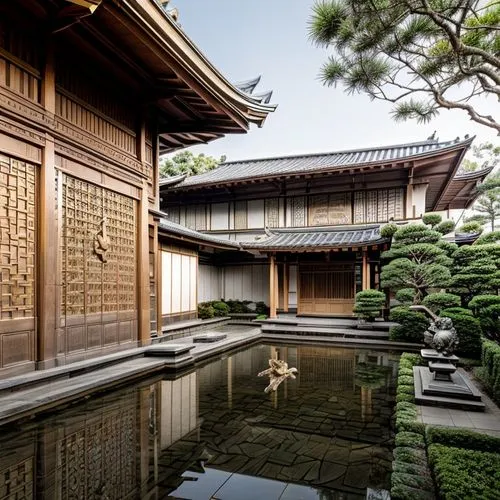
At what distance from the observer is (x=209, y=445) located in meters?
3.76

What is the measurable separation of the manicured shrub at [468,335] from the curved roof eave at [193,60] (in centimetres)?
696

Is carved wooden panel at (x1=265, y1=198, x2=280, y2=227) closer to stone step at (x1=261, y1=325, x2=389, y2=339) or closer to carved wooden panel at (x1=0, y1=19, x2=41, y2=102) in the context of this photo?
stone step at (x1=261, y1=325, x2=389, y2=339)

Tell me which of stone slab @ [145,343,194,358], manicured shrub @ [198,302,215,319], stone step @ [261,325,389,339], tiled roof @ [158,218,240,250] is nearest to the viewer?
stone slab @ [145,343,194,358]

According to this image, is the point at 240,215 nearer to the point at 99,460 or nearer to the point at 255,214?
the point at 255,214

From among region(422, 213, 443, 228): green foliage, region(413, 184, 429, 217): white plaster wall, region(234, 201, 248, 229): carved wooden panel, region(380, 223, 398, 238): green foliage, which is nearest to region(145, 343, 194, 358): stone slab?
region(380, 223, 398, 238): green foliage

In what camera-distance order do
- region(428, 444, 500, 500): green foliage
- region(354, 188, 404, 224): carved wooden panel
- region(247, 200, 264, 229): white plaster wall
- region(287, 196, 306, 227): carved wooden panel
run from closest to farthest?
region(428, 444, 500, 500): green foliage, region(354, 188, 404, 224): carved wooden panel, region(287, 196, 306, 227): carved wooden panel, region(247, 200, 264, 229): white plaster wall

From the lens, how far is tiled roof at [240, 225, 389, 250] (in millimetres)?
12766

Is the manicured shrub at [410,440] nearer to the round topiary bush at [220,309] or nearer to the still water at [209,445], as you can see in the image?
the still water at [209,445]

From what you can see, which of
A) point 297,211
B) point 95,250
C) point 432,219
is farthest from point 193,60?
point 297,211

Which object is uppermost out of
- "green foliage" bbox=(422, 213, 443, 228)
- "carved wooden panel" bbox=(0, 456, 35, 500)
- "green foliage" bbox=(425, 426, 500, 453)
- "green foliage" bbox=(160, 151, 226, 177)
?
"green foliage" bbox=(160, 151, 226, 177)

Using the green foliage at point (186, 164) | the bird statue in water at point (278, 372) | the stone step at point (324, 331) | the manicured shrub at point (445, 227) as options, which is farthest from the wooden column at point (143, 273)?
the green foliage at point (186, 164)

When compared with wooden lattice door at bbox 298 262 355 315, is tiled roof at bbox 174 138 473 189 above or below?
above

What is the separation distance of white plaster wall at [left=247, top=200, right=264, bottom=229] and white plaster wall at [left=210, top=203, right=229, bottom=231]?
3.75ft

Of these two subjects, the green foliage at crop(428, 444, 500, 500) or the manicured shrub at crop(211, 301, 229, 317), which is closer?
the green foliage at crop(428, 444, 500, 500)
